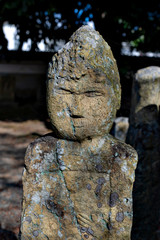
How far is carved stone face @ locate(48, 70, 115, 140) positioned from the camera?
5.49 feet

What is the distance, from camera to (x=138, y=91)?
3.62 m

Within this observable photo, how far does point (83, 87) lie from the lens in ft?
5.50

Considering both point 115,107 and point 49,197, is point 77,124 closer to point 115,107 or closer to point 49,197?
point 115,107

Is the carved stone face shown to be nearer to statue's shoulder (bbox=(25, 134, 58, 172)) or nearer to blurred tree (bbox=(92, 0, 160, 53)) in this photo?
statue's shoulder (bbox=(25, 134, 58, 172))

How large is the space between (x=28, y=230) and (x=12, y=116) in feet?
33.5

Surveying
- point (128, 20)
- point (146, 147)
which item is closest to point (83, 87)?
point (146, 147)

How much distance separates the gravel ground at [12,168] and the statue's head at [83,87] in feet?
8.48

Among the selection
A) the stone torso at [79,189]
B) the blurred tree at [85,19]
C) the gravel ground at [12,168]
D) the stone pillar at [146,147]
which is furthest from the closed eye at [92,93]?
the blurred tree at [85,19]

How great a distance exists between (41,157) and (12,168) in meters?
5.18

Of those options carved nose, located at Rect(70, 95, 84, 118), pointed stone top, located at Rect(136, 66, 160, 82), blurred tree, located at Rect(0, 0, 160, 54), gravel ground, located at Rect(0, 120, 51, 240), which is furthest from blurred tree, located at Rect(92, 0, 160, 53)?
carved nose, located at Rect(70, 95, 84, 118)

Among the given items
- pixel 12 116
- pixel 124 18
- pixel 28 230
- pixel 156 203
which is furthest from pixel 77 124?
pixel 12 116

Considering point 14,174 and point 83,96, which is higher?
point 83,96

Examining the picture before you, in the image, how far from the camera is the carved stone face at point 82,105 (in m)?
1.67

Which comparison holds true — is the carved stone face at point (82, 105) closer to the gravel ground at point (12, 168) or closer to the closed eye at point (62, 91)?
the closed eye at point (62, 91)
